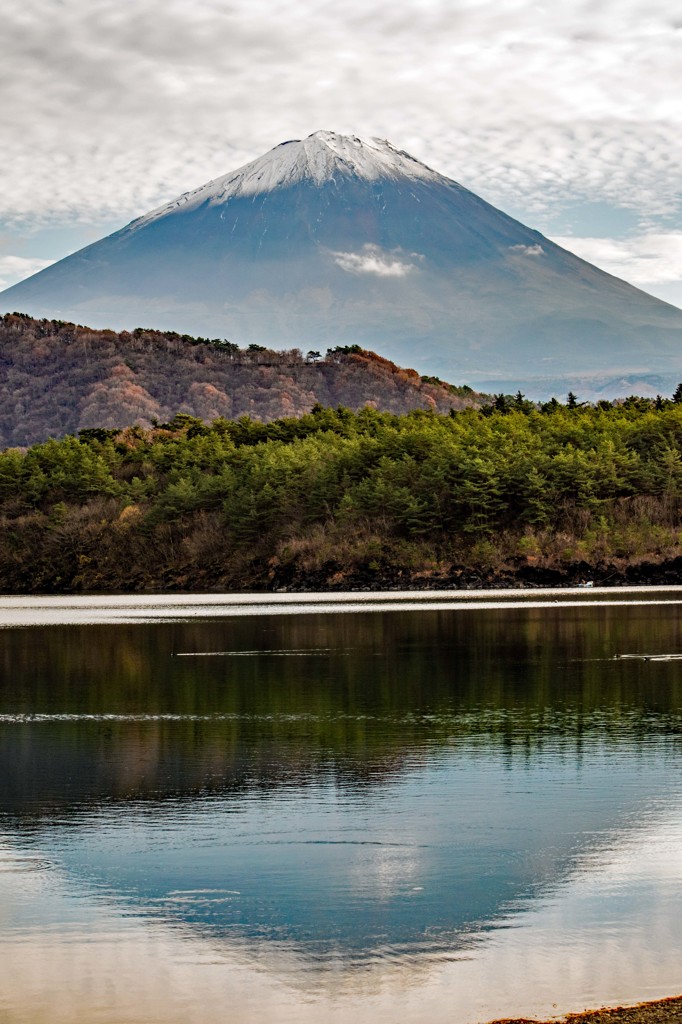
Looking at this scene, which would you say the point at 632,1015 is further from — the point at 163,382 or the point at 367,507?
the point at 163,382

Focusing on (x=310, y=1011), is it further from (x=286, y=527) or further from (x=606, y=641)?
(x=286, y=527)

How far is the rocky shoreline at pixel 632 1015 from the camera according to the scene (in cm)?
873

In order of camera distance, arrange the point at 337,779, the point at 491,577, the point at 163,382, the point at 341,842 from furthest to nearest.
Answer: the point at 163,382 < the point at 491,577 < the point at 337,779 < the point at 341,842

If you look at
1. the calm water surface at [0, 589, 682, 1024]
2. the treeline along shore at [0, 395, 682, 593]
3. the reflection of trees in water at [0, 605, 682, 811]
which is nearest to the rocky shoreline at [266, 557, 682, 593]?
the treeline along shore at [0, 395, 682, 593]

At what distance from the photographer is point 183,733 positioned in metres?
21.3

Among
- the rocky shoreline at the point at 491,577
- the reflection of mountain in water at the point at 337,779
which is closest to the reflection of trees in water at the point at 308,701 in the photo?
the reflection of mountain in water at the point at 337,779

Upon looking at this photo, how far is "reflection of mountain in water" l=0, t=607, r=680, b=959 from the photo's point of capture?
12.0 meters

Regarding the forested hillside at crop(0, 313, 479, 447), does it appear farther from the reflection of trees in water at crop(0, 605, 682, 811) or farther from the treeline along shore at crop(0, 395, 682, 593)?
the reflection of trees in water at crop(0, 605, 682, 811)

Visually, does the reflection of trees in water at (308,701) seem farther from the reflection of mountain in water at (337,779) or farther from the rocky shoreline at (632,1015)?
the rocky shoreline at (632,1015)

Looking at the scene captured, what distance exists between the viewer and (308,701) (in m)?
24.9

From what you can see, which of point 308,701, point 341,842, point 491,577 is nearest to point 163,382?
point 491,577

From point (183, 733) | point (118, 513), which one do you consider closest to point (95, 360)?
point (118, 513)

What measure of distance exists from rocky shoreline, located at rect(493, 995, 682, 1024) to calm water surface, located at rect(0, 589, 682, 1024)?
22 centimetres

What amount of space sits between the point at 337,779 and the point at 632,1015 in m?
8.62
